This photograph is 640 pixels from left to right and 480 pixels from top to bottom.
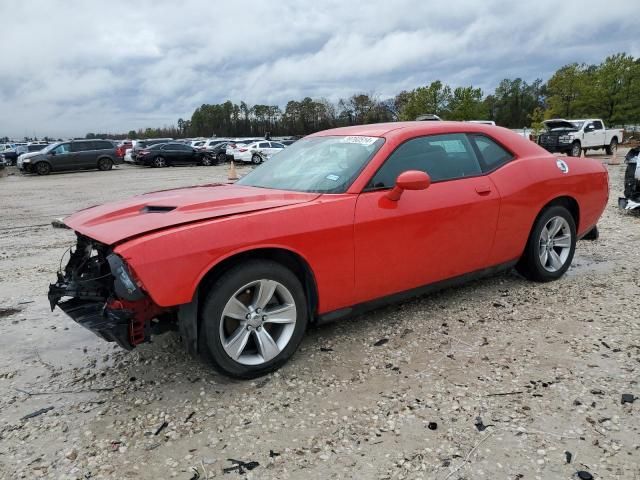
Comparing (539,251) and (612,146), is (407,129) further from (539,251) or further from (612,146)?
(612,146)

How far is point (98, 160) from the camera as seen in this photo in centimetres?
2558

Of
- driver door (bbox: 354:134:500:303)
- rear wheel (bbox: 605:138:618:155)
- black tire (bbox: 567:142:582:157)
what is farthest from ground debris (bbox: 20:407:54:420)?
rear wheel (bbox: 605:138:618:155)

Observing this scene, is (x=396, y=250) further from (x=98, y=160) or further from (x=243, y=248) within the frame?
(x=98, y=160)

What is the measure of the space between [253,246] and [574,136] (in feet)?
77.7

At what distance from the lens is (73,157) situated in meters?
24.8

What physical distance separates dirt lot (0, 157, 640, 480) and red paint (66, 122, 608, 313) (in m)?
0.47

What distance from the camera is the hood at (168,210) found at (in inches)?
113

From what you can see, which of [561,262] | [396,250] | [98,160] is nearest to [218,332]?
[396,250]

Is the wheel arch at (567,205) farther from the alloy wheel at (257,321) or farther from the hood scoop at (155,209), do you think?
the hood scoop at (155,209)

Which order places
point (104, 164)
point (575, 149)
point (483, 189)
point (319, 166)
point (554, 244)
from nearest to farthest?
point (319, 166), point (483, 189), point (554, 244), point (575, 149), point (104, 164)

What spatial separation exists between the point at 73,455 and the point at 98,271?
1.06 meters

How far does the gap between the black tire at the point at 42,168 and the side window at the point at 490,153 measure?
24.9 m

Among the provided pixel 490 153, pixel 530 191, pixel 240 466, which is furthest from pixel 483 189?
pixel 240 466

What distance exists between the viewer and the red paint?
108 inches
